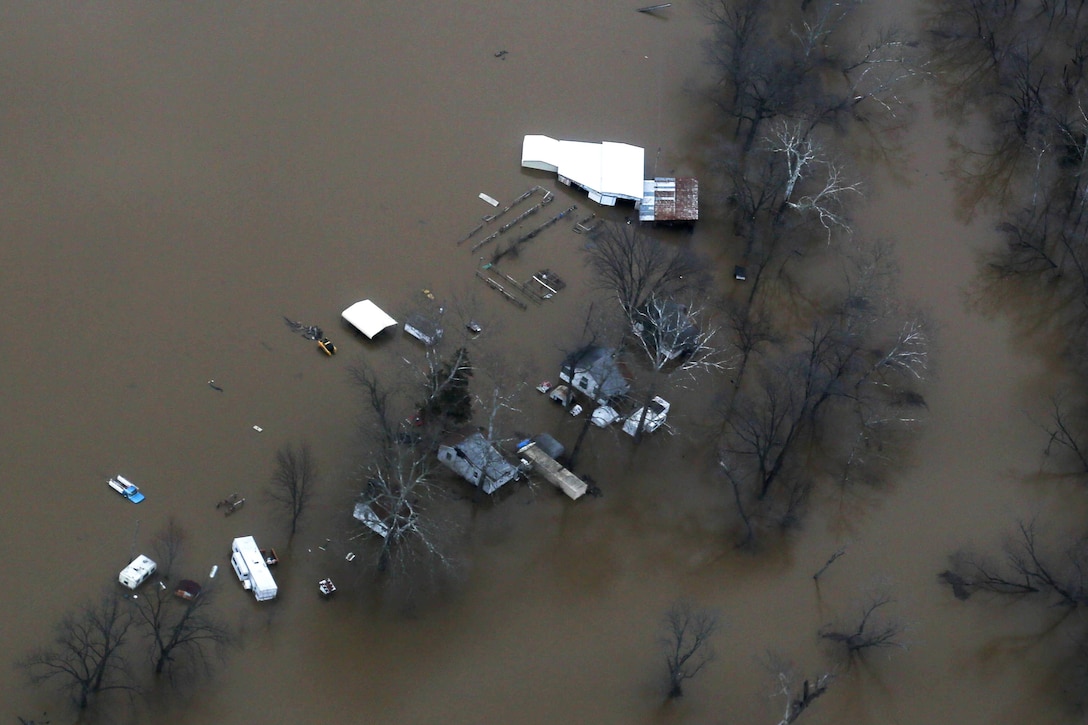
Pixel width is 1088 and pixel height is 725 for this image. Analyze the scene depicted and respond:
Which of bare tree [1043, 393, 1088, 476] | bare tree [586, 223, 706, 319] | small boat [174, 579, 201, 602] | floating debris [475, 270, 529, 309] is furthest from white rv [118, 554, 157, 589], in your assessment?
bare tree [1043, 393, 1088, 476]

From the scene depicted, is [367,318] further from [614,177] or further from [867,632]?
[867,632]

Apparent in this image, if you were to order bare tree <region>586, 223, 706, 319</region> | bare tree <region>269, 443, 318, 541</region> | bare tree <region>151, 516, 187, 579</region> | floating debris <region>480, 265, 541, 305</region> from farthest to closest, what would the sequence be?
1. floating debris <region>480, 265, 541, 305</region>
2. bare tree <region>586, 223, 706, 319</region>
3. bare tree <region>269, 443, 318, 541</region>
4. bare tree <region>151, 516, 187, 579</region>

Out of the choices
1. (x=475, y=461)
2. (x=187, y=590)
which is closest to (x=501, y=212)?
(x=475, y=461)

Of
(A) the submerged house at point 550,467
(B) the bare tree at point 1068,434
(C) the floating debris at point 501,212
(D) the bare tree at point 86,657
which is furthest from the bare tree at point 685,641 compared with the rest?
(C) the floating debris at point 501,212

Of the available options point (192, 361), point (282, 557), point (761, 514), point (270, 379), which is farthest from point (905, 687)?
point (192, 361)

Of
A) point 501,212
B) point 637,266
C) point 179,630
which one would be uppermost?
point 637,266

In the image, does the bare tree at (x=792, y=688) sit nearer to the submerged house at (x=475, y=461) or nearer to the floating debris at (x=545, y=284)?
the submerged house at (x=475, y=461)

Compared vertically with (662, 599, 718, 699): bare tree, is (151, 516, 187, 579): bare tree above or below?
above

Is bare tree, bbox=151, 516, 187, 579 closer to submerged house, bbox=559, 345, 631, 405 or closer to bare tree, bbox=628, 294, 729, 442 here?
submerged house, bbox=559, 345, 631, 405
